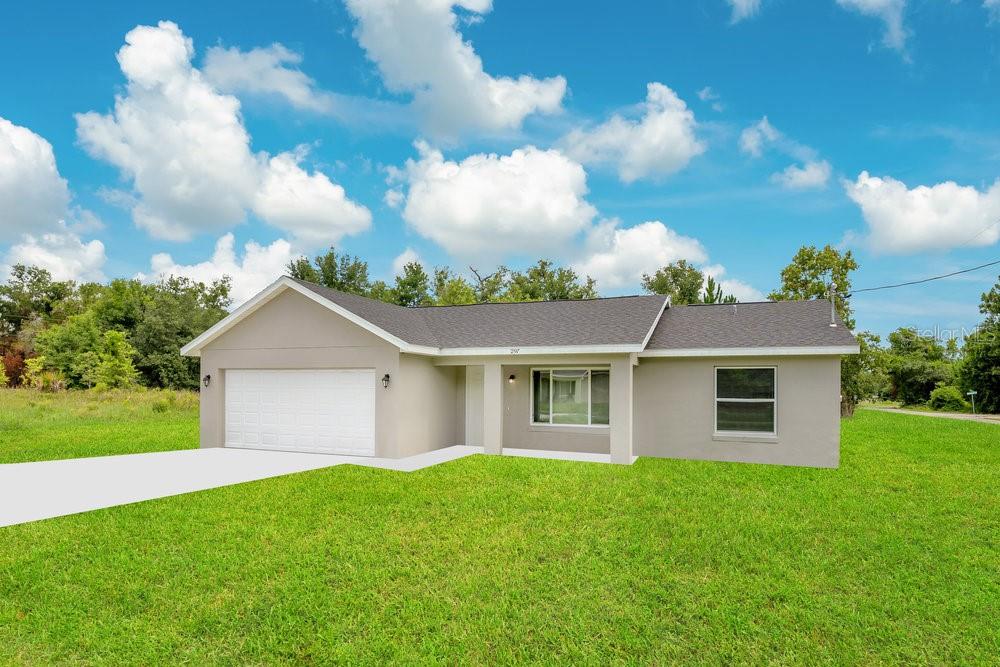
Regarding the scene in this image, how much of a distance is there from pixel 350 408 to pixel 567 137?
50.7 ft

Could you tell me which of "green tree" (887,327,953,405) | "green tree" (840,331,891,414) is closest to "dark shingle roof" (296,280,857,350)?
"green tree" (840,331,891,414)

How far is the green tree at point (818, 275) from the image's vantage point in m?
25.2

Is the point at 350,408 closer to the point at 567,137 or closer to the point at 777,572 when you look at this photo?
the point at 777,572

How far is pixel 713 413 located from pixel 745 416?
2.32ft

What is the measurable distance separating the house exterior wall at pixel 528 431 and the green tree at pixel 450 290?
74.6 ft

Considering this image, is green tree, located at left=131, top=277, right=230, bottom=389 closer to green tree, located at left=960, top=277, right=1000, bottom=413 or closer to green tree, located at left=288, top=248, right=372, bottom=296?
green tree, located at left=288, top=248, right=372, bottom=296

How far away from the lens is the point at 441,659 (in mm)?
4008

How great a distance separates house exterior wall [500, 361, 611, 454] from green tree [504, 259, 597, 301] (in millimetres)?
30094

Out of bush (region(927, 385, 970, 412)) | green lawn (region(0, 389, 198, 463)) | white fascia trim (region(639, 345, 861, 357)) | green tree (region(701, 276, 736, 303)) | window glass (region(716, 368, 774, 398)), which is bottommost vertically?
bush (region(927, 385, 970, 412))

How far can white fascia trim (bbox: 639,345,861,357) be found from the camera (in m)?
11.5

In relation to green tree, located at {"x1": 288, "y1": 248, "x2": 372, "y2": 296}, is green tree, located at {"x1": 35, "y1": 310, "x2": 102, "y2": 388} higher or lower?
lower

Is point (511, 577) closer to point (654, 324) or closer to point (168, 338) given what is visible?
point (654, 324)

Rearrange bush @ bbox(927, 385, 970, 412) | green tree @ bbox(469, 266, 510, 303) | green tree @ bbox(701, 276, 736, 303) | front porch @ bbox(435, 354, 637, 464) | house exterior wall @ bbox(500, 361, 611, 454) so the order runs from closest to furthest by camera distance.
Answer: front porch @ bbox(435, 354, 637, 464)
house exterior wall @ bbox(500, 361, 611, 454)
green tree @ bbox(701, 276, 736, 303)
bush @ bbox(927, 385, 970, 412)
green tree @ bbox(469, 266, 510, 303)

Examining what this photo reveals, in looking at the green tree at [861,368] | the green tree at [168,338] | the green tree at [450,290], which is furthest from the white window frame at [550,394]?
the green tree at [168,338]
